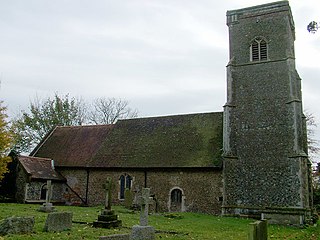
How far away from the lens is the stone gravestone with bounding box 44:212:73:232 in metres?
11.7

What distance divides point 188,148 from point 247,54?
8189mm

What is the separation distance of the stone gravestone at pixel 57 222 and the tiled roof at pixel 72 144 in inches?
629

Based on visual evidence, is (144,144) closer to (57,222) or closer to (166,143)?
(166,143)

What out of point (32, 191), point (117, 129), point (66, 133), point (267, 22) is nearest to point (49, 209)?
point (32, 191)

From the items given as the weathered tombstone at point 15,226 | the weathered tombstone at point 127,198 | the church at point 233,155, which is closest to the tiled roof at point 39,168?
the church at point 233,155

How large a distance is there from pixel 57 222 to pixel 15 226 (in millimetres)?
1564

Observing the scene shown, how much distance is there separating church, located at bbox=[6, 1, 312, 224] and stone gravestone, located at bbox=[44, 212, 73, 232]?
11633 mm

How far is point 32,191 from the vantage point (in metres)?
25.9

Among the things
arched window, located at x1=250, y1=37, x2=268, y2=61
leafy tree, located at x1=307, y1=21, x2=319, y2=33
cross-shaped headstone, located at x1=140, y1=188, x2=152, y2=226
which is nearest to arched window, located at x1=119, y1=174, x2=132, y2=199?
arched window, located at x1=250, y1=37, x2=268, y2=61

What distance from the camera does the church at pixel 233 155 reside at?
22.2 meters

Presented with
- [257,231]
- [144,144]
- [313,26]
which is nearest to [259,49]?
[144,144]

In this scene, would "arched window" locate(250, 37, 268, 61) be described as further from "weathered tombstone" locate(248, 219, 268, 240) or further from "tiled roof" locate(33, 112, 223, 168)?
"weathered tombstone" locate(248, 219, 268, 240)

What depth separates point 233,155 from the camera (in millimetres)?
23328

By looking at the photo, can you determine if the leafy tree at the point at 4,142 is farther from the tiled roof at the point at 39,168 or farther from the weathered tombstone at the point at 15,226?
the weathered tombstone at the point at 15,226
